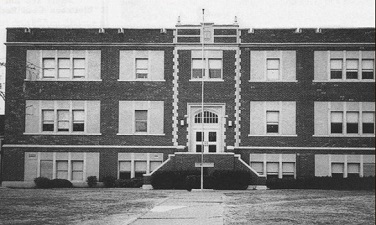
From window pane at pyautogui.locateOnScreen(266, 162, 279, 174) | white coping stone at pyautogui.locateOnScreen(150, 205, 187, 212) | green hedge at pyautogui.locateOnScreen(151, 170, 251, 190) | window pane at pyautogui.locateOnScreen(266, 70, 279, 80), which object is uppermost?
window pane at pyautogui.locateOnScreen(266, 70, 279, 80)

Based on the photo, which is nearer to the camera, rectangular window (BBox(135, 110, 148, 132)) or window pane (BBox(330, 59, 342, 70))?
window pane (BBox(330, 59, 342, 70))

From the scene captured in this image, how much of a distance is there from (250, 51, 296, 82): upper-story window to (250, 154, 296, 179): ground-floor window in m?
4.36

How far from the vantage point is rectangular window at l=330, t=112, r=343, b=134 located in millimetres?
32062

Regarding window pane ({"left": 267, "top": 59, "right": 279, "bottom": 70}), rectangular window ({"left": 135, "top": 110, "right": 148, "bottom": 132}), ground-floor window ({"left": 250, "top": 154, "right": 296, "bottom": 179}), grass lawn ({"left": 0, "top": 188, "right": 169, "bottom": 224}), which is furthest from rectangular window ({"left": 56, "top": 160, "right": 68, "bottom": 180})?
grass lawn ({"left": 0, "top": 188, "right": 169, "bottom": 224})

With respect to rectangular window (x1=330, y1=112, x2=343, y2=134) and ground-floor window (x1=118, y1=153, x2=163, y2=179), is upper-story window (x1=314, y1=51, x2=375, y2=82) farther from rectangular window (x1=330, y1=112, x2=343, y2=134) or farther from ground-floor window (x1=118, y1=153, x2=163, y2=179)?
ground-floor window (x1=118, y1=153, x2=163, y2=179)

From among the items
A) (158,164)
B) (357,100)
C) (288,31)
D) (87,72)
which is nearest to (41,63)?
(87,72)

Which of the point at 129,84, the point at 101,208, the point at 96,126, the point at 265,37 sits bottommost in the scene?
the point at 101,208

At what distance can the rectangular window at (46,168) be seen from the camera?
32522 millimetres

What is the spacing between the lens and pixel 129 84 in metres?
33.1

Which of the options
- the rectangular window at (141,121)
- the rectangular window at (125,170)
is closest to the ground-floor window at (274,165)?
the rectangular window at (141,121)

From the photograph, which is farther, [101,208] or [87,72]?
[87,72]

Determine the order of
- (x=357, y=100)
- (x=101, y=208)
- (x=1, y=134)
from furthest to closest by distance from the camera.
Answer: (x=1, y=134)
(x=357, y=100)
(x=101, y=208)

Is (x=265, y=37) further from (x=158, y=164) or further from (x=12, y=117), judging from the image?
(x=12, y=117)

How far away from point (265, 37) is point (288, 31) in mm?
1332
